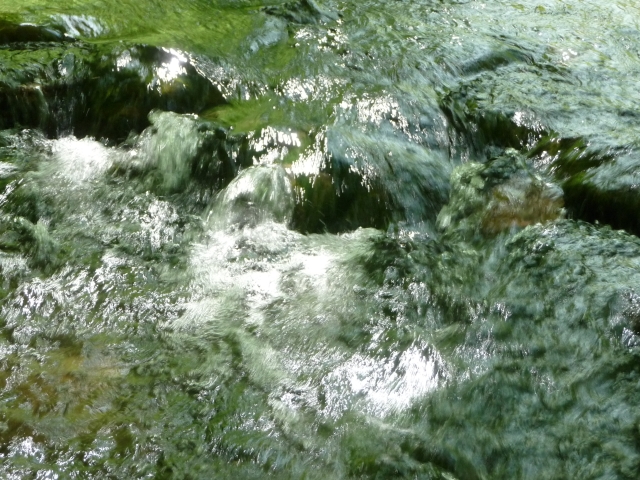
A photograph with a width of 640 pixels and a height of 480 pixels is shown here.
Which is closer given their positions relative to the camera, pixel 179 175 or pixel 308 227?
pixel 308 227

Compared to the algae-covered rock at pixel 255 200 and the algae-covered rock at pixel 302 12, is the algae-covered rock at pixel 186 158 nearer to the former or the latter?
the algae-covered rock at pixel 255 200

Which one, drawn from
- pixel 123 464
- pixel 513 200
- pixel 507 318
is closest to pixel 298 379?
pixel 123 464

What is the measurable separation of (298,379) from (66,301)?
4.45 ft

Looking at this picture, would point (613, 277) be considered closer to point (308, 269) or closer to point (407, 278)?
point (407, 278)

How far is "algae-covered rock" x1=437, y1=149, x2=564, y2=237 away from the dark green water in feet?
0.06

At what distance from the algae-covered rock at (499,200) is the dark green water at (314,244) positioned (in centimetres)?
2

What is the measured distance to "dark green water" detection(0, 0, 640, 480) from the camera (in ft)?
8.70

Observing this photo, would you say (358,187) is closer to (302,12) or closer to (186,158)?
(186,158)

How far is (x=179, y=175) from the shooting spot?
4379 mm

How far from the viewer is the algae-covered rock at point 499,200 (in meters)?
3.90

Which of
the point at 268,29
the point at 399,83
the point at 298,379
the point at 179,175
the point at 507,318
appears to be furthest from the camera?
the point at 268,29

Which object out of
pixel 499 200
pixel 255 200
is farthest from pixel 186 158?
pixel 499 200

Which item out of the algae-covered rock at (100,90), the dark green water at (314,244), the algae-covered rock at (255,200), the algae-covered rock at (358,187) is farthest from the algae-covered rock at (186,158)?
the algae-covered rock at (358,187)

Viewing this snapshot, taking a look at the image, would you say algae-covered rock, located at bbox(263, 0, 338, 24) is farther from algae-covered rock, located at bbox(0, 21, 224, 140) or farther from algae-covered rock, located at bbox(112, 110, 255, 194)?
algae-covered rock, located at bbox(112, 110, 255, 194)
